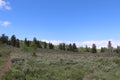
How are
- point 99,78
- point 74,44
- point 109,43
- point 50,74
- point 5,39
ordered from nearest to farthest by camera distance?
point 99,78 < point 50,74 < point 109,43 < point 5,39 < point 74,44

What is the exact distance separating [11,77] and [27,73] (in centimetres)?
327

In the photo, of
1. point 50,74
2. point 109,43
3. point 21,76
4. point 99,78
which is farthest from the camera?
point 109,43

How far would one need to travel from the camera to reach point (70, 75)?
23438 mm

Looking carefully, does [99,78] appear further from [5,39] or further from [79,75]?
[5,39]

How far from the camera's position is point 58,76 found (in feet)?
76.7

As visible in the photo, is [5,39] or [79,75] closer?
[79,75]

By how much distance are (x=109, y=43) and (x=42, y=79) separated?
175ft

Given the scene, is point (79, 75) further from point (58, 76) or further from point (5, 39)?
point (5, 39)

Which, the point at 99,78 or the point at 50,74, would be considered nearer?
the point at 99,78

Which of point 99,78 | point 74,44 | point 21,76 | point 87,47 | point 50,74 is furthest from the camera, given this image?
point 87,47

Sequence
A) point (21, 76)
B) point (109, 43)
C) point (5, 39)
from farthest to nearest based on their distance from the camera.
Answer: point (5, 39) < point (109, 43) < point (21, 76)

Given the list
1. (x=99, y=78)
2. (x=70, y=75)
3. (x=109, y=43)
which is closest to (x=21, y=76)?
(x=70, y=75)

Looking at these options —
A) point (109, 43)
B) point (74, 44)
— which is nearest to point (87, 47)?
point (74, 44)

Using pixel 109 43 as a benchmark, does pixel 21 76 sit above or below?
below
